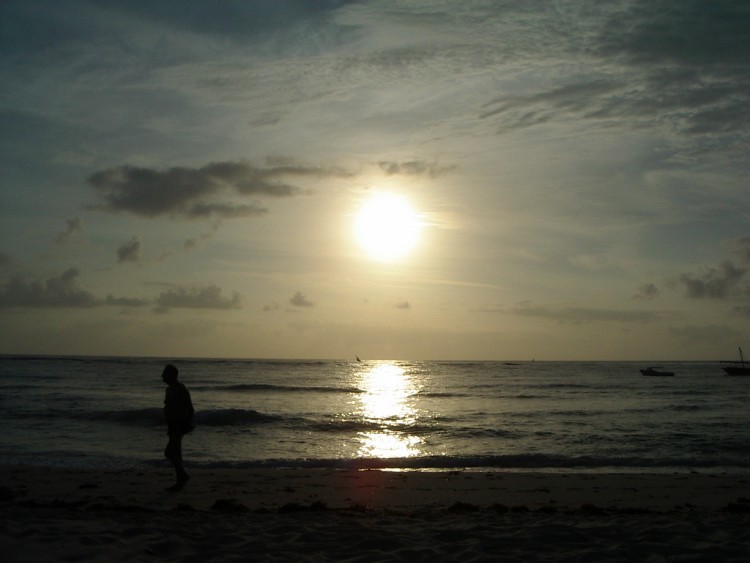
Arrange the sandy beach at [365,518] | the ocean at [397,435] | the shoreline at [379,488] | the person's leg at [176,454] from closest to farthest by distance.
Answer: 1. the sandy beach at [365,518]
2. the shoreline at [379,488]
3. the person's leg at [176,454]
4. the ocean at [397,435]

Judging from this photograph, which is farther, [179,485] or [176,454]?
[179,485]

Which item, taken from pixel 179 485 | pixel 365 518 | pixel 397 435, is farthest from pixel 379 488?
pixel 397 435

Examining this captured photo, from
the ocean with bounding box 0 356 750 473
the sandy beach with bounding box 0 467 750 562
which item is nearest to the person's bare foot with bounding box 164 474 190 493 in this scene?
the sandy beach with bounding box 0 467 750 562

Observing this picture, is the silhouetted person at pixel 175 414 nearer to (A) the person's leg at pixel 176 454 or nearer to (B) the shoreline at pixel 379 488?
(A) the person's leg at pixel 176 454

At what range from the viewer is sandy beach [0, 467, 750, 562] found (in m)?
6.79

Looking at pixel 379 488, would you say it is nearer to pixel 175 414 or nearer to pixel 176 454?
pixel 176 454

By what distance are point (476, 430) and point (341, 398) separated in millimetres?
22479

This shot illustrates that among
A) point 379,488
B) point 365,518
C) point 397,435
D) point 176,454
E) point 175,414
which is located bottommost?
point 397,435

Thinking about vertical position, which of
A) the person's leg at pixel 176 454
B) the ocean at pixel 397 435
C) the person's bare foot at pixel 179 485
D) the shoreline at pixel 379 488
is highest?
the person's leg at pixel 176 454

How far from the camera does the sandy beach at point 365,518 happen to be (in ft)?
22.3

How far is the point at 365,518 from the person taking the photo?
8906 mm

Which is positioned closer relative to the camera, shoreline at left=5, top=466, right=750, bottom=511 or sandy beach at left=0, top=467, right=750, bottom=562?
sandy beach at left=0, top=467, right=750, bottom=562

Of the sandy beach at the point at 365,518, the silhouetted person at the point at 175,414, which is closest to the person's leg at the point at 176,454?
the silhouetted person at the point at 175,414

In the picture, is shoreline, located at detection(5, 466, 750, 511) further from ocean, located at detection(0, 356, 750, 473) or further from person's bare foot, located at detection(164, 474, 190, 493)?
ocean, located at detection(0, 356, 750, 473)
